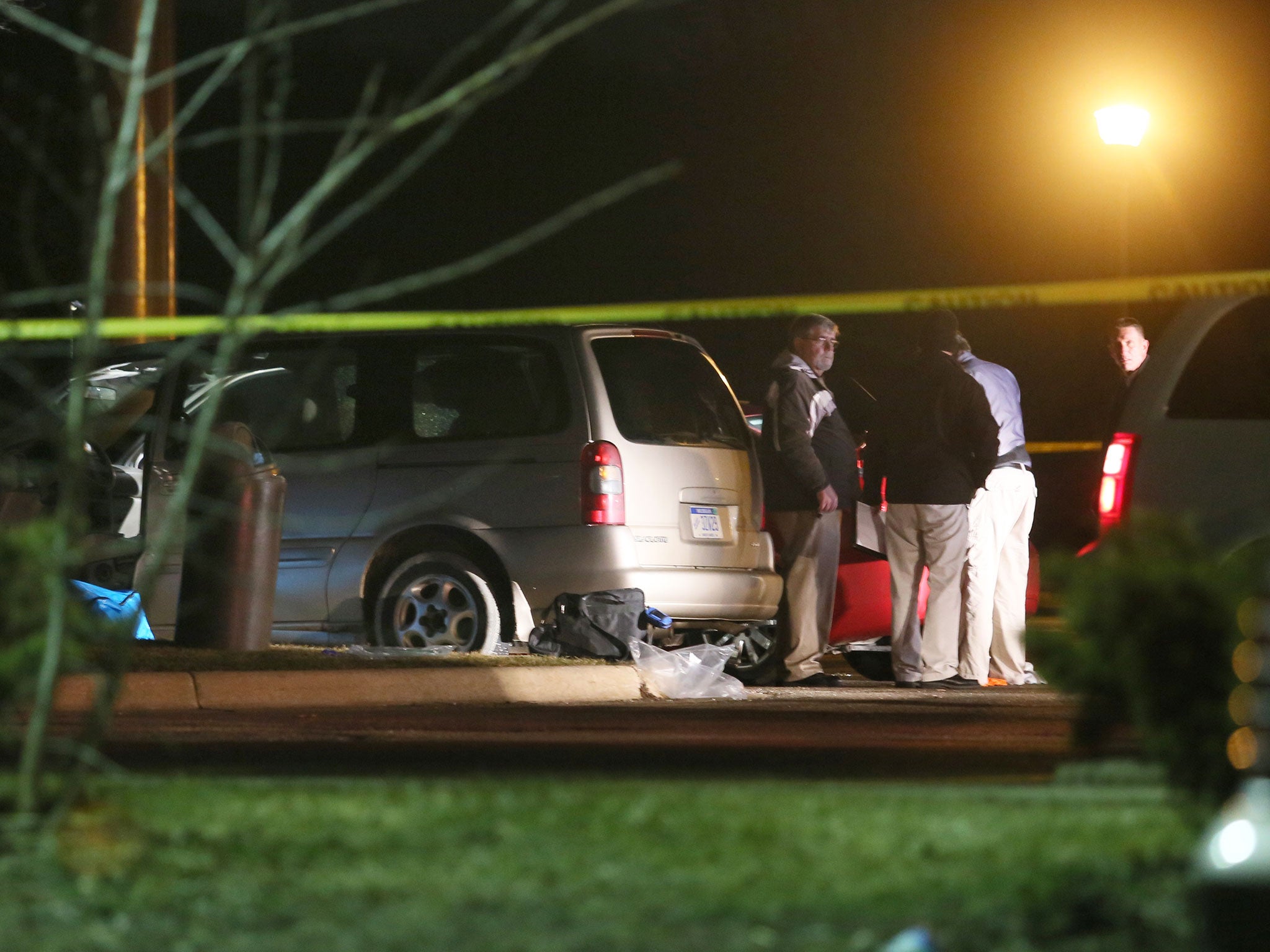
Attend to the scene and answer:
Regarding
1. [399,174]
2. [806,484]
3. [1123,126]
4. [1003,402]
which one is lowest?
[806,484]

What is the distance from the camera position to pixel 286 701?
923 centimetres

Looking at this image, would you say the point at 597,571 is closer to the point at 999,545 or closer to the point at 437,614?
the point at 437,614

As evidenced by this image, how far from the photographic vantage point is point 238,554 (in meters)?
9.88

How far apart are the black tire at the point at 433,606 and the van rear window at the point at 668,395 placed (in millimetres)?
1049

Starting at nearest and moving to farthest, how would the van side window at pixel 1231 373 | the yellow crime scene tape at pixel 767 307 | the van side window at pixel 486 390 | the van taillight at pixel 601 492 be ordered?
the van side window at pixel 1231 373, the van taillight at pixel 601 492, the van side window at pixel 486 390, the yellow crime scene tape at pixel 767 307

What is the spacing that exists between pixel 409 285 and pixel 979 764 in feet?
9.88

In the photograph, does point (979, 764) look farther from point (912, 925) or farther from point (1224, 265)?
point (1224, 265)

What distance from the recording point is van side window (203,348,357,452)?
11164 mm

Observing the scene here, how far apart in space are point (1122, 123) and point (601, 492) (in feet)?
25.5

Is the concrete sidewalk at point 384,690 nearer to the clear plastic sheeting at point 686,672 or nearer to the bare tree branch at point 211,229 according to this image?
the clear plastic sheeting at point 686,672

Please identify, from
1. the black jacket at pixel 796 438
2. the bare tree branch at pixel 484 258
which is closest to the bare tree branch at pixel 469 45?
the bare tree branch at pixel 484 258

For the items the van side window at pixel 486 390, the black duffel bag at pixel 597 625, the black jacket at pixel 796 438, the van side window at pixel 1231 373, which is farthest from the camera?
the black jacket at pixel 796 438

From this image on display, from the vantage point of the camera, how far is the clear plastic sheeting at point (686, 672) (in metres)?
10.4

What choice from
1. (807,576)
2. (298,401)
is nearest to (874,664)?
(807,576)
